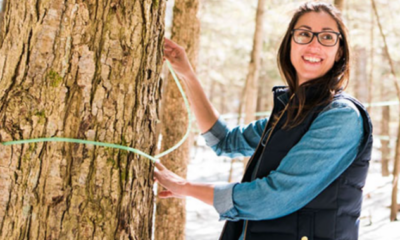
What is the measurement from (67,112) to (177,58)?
899 mm

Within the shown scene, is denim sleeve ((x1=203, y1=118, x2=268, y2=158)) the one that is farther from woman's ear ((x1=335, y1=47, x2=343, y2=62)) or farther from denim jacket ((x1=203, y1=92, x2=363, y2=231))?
denim jacket ((x1=203, y1=92, x2=363, y2=231))

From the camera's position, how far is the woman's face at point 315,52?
188 cm

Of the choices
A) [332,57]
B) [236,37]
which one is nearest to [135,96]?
[332,57]

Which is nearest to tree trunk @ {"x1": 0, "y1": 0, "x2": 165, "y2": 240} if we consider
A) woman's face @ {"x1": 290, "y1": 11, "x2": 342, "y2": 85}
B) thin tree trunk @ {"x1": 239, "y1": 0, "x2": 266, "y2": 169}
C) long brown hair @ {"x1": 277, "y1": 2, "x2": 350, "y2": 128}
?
long brown hair @ {"x1": 277, "y1": 2, "x2": 350, "y2": 128}

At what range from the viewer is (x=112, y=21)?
1391mm

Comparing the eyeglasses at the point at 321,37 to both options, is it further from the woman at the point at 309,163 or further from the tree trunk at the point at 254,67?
the tree trunk at the point at 254,67

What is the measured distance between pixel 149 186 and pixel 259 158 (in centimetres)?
50

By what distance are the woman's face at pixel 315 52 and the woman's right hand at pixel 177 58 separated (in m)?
0.55

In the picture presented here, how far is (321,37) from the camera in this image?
1.88 meters

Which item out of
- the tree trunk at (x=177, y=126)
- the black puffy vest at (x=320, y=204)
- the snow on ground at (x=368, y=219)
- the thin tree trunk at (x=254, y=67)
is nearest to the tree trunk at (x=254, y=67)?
the thin tree trunk at (x=254, y=67)

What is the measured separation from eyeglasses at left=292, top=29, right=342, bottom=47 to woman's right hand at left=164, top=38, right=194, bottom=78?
0.56 metres

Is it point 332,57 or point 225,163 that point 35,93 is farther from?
point 225,163

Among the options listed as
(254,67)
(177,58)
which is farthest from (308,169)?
(254,67)

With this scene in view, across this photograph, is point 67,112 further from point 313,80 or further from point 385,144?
point 385,144
